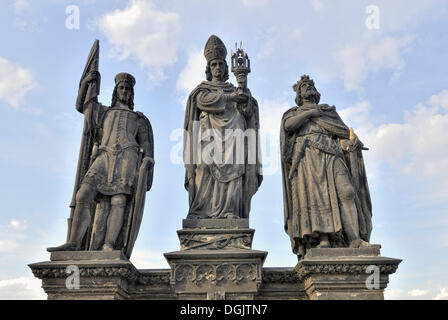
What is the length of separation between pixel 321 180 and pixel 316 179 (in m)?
0.12

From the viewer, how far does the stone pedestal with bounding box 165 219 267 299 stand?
1007 cm

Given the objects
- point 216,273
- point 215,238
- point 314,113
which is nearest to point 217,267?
point 216,273

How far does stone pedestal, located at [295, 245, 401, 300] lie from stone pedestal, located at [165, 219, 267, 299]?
3.56 ft

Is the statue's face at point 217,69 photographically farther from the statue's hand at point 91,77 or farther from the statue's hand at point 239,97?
the statue's hand at point 91,77

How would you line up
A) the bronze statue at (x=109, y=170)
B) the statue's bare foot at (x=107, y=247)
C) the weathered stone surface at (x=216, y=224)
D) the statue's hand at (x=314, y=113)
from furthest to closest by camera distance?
the statue's hand at (x=314, y=113) → the bronze statue at (x=109, y=170) → the weathered stone surface at (x=216, y=224) → the statue's bare foot at (x=107, y=247)

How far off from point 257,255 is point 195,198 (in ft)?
6.75

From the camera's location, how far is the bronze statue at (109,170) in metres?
11.1

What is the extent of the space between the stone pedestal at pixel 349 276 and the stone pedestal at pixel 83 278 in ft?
11.9

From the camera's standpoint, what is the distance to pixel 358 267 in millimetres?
10062

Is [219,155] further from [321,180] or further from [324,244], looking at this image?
[324,244]

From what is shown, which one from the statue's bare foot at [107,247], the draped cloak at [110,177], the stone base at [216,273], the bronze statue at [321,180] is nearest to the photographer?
the stone base at [216,273]

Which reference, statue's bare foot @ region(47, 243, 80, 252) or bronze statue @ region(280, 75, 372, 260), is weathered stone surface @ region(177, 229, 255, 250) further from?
statue's bare foot @ region(47, 243, 80, 252)

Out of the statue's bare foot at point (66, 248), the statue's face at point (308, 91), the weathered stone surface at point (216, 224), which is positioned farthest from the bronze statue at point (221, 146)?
the statue's bare foot at point (66, 248)
